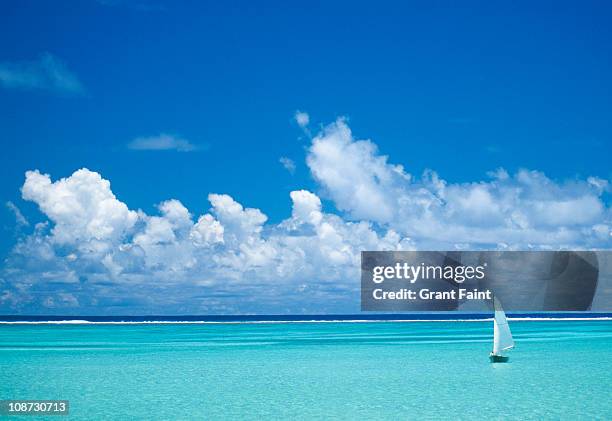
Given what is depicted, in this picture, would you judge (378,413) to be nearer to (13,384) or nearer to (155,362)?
(13,384)

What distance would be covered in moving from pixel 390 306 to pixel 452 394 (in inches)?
182

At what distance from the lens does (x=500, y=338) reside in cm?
4006

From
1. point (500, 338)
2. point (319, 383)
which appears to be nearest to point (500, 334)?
point (500, 338)

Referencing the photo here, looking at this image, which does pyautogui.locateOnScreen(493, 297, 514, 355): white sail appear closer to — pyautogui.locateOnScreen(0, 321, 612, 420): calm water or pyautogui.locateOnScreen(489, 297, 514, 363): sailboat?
pyautogui.locateOnScreen(489, 297, 514, 363): sailboat

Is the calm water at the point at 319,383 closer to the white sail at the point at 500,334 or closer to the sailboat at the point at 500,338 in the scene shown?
the sailboat at the point at 500,338

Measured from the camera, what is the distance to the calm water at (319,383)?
2517 cm

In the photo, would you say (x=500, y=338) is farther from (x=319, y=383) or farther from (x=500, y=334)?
(x=319, y=383)

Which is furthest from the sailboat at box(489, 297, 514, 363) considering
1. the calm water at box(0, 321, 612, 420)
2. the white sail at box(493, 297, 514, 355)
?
the calm water at box(0, 321, 612, 420)

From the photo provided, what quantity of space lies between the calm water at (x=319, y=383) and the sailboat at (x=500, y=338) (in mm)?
505

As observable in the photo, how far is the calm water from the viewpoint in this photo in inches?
991

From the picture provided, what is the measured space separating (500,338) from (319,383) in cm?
1274

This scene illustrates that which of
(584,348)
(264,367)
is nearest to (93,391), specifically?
(264,367)

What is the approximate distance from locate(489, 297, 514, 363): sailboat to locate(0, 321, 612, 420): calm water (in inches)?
19.9

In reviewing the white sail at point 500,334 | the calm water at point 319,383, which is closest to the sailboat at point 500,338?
the white sail at point 500,334
